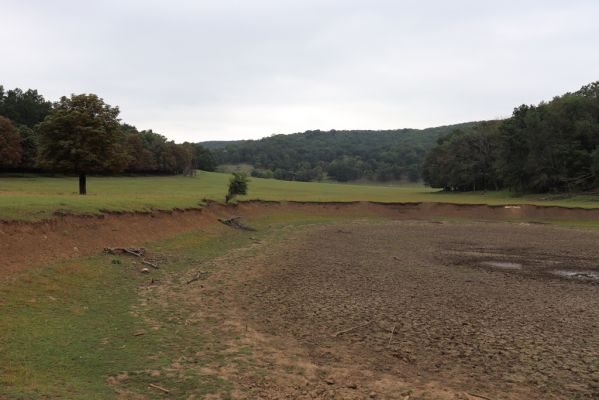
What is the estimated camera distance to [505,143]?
8481cm

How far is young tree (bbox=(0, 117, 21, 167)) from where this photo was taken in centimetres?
7412

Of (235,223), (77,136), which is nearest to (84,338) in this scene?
(235,223)

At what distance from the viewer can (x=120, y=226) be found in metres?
23.7

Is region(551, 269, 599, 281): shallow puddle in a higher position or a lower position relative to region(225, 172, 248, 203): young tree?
lower

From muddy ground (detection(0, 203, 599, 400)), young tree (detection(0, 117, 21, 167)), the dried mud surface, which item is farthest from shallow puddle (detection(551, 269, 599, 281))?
young tree (detection(0, 117, 21, 167))

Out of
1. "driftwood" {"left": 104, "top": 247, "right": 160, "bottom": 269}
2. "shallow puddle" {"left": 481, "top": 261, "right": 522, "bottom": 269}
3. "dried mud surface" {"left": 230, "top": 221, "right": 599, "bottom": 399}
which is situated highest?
"driftwood" {"left": 104, "top": 247, "right": 160, "bottom": 269}

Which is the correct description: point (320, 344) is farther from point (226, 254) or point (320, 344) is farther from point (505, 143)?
point (505, 143)

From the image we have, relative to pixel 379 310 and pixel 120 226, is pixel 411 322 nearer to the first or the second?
pixel 379 310

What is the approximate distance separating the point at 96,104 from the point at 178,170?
81573 millimetres

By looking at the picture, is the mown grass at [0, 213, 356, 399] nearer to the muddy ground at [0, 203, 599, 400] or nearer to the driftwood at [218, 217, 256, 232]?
the muddy ground at [0, 203, 599, 400]

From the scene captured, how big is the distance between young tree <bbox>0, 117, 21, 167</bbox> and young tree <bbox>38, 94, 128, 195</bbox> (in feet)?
Result: 134

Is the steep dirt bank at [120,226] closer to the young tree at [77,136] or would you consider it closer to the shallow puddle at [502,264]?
the young tree at [77,136]

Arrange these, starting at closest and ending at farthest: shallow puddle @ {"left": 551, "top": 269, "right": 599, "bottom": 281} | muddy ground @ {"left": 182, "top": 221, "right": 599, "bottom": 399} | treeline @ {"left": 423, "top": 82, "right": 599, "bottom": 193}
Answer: muddy ground @ {"left": 182, "top": 221, "right": 599, "bottom": 399}, shallow puddle @ {"left": 551, "top": 269, "right": 599, "bottom": 281}, treeline @ {"left": 423, "top": 82, "right": 599, "bottom": 193}

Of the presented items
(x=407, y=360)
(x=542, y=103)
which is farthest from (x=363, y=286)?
(x=542, y=103)
